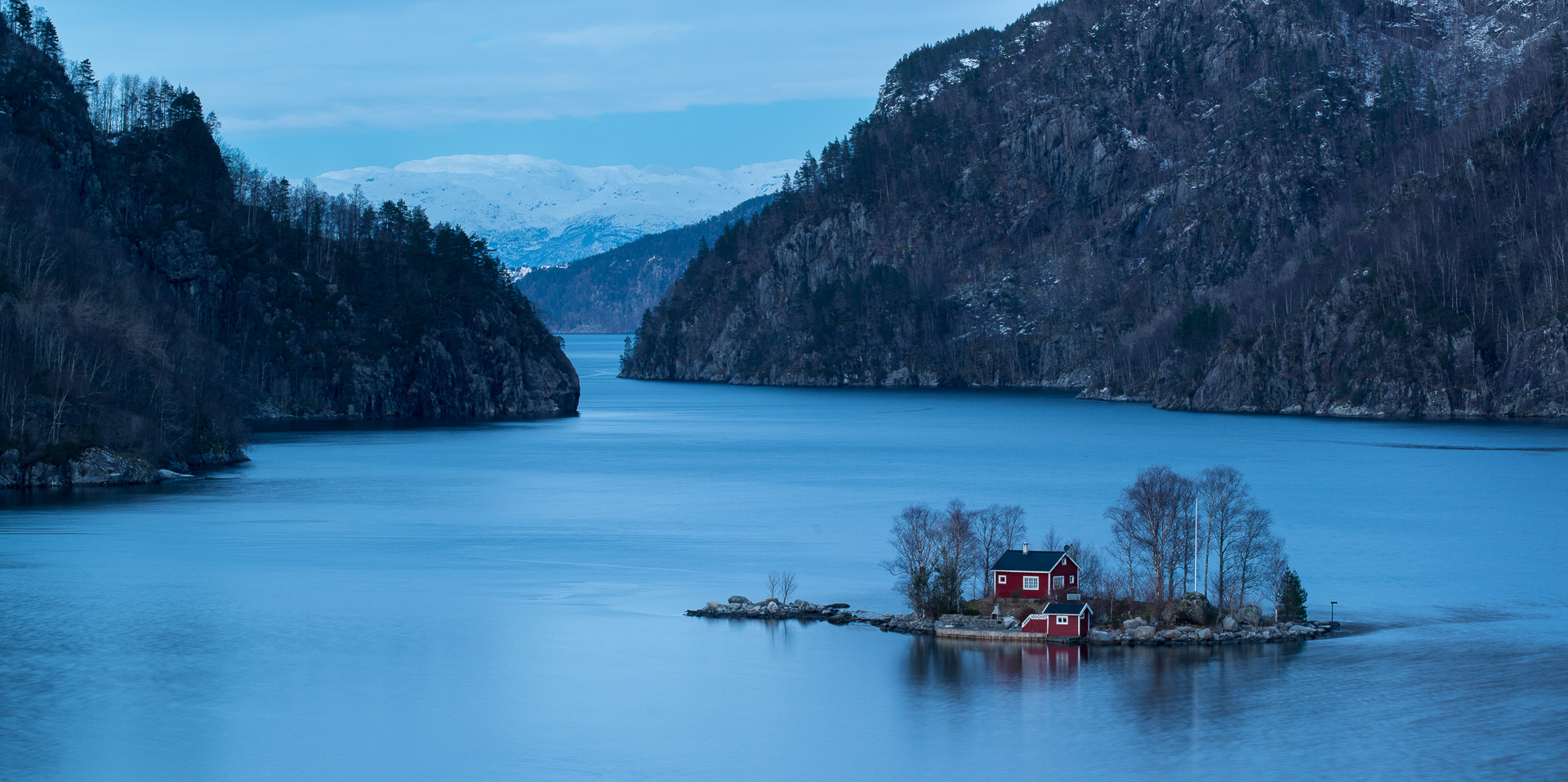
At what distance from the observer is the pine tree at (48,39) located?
140875mm

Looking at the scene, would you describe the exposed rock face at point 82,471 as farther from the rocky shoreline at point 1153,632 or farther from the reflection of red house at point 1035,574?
the reflection of red house at point 1035,574

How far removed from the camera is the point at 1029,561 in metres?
45.6

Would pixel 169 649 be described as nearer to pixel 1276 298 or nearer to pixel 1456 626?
pixel 1456 626

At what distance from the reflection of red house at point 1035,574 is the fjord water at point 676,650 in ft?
10.1

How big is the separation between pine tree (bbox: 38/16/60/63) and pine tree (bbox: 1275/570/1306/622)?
445 ft

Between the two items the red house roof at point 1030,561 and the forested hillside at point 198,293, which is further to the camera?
the forested hillside at point 198,293

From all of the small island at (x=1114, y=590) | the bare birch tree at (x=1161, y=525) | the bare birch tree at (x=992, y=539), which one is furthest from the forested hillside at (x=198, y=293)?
the bare birch tree at (x=1161, y=525)

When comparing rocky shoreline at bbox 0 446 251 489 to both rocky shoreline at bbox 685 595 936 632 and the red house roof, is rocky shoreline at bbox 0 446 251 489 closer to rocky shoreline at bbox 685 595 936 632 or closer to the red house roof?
rocky shoreline at bbox 685 595 936 632

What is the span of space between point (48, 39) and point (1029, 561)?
134777 millimetres

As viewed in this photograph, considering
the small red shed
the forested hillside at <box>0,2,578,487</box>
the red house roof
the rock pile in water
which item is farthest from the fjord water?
the forested hillside at <box>0,2,578,487</box>

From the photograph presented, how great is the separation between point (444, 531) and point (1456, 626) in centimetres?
4702

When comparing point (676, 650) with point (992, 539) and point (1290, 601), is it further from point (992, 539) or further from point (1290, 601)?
point (1290, 601)

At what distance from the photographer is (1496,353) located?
137 metres

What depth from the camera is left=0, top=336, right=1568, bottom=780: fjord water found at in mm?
35750
